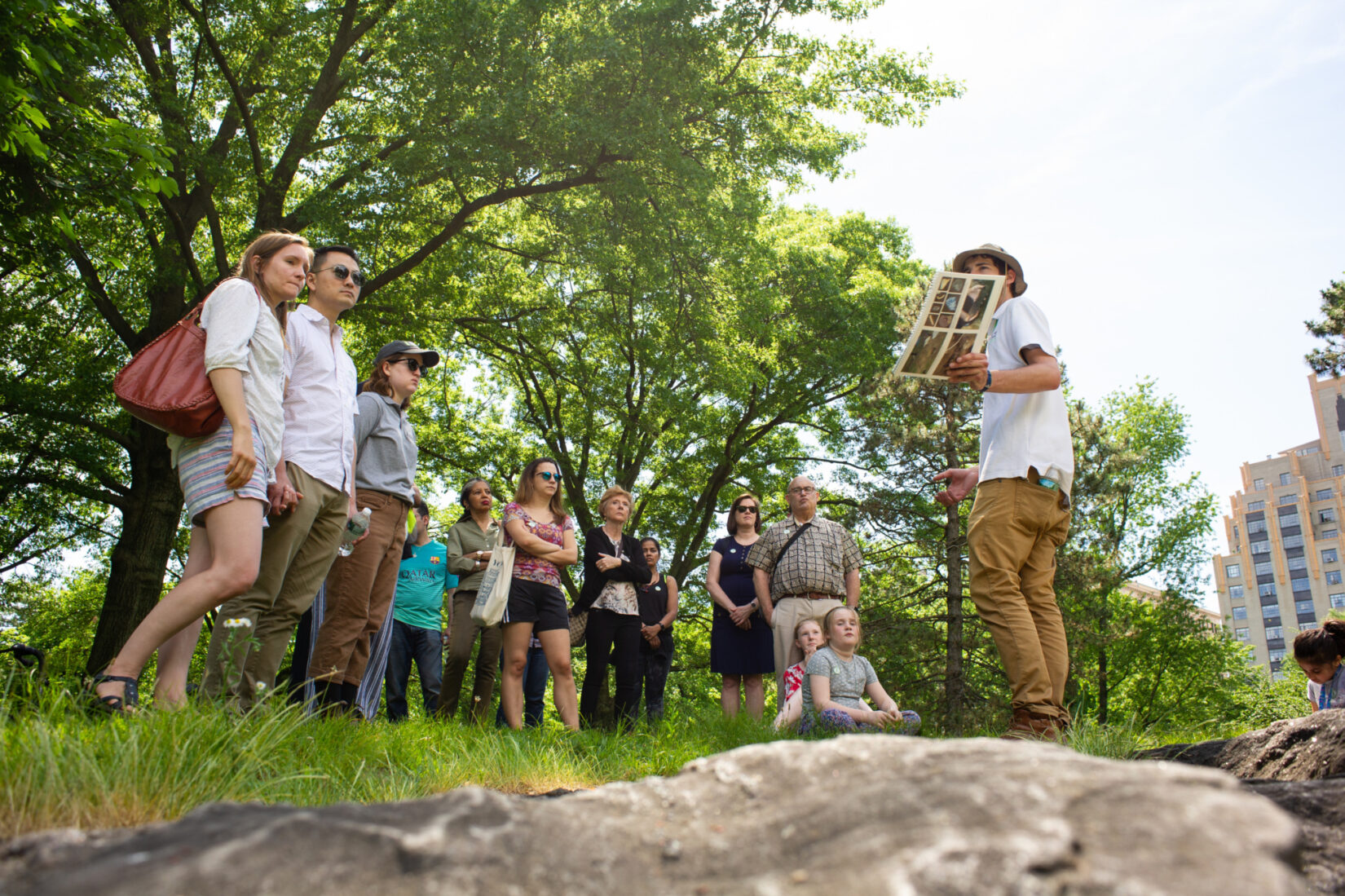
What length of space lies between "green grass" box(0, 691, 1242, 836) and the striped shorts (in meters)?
0.75

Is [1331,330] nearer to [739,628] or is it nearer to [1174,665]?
[739,628]

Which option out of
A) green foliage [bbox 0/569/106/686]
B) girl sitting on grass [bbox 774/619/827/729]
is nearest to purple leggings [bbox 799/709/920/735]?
girl sitting on grass [bbox 774/619/827/729]

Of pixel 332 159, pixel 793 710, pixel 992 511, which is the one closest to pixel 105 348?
pixel 332 159

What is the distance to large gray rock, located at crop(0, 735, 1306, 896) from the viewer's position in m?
0.93

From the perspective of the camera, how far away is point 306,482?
379 cm

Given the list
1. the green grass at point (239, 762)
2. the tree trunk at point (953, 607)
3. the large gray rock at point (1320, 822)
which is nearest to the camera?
the large gray rock at point (1320, 822)

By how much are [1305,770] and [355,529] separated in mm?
4085

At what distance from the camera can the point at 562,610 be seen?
19.3 ft

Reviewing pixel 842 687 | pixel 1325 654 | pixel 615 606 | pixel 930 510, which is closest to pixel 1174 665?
pixel 930 510

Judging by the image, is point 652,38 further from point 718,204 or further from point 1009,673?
point 1009,673

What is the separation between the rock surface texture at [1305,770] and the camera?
1600 mm

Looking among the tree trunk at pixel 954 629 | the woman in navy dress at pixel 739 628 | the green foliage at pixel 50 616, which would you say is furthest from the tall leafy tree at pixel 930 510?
the green foliage at pixel 50 616

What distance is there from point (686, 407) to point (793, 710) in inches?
412

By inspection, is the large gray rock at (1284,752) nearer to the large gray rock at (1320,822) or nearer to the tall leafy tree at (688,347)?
the large gray rock at (1320,822)
